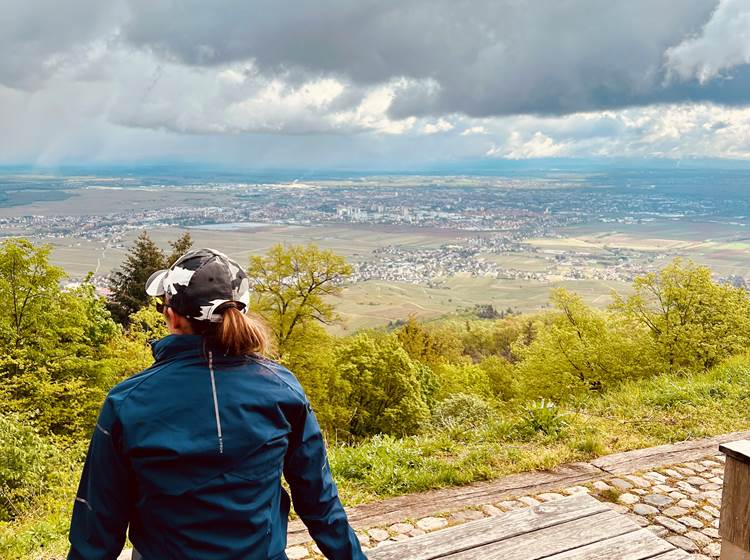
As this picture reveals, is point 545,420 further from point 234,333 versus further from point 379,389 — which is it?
point 379,389

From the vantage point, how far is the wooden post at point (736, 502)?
2893mm

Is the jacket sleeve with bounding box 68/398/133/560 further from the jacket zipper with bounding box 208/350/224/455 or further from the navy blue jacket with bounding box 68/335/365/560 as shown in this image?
the jacket zipper with bounding box 208/350/224/455

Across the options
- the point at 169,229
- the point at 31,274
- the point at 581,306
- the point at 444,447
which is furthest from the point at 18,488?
the point at 169,229

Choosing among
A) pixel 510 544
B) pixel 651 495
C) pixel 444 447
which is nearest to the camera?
pixel 510 544

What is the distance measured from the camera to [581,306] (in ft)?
85.5

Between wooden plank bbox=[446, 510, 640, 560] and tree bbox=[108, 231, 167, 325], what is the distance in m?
32.1

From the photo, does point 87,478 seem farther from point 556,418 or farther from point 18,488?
A: point 18,488

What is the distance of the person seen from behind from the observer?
1948 millimetres

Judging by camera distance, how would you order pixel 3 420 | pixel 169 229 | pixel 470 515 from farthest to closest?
pixel 169 229 < pixel 3 420 < pixel 470 515

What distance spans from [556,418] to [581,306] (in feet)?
64.9

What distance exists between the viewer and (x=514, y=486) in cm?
562

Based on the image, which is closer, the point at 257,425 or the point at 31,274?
the point at 257,425

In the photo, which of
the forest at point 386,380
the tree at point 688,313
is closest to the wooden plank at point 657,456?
the forest at point 386,380

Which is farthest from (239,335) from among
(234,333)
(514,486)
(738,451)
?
(514,486)
